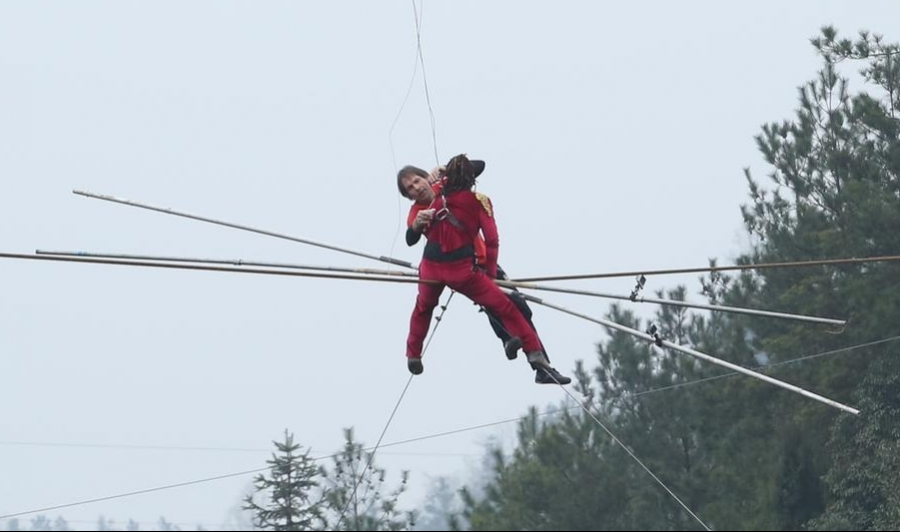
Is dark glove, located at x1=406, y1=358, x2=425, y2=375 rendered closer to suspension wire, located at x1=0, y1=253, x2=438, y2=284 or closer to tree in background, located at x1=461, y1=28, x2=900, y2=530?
suspension wire, located at x1=0, y1=253, x2=438, y2=284

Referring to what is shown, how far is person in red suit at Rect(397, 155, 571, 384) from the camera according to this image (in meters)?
9.27

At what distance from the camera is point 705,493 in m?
26.7

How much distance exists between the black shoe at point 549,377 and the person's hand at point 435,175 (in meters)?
1.15

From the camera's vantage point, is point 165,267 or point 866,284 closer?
point 165,267

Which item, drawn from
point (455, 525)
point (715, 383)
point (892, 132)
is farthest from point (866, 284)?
point (455, 525)

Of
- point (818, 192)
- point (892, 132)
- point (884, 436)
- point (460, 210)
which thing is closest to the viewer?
point (460, 210)

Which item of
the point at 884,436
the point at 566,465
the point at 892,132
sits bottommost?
the point at 884,436

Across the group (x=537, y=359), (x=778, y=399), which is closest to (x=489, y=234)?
(x=537, y=359)

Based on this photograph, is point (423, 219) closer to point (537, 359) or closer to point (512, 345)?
point (512, 345)

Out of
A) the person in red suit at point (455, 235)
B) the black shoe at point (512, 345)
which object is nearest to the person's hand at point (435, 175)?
the person in red suit at point (455, 235)

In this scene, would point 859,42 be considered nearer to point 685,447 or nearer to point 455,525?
point 685,447

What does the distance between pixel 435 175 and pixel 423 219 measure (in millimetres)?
271

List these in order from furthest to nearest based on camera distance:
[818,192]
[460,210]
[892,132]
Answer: [818,192] < [892,132] < [460,210]

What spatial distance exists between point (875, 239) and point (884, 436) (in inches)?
111
